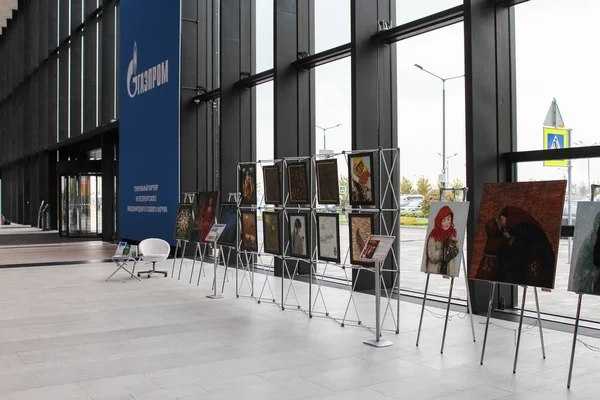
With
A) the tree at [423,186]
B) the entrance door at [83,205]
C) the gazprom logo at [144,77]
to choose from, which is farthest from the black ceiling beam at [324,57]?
the entrance door at [83,205]

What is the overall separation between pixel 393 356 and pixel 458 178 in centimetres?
335

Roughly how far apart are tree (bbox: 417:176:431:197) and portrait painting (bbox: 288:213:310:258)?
1977 mm

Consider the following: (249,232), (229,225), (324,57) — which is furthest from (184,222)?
(324,57)

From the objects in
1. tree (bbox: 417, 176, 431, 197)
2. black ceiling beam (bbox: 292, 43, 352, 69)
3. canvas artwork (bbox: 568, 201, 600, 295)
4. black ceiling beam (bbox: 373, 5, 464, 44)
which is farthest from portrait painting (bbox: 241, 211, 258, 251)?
canvas artwork (bbox: 568, 201, 600, 295)

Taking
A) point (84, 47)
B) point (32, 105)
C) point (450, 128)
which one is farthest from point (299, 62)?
point (32, 105)

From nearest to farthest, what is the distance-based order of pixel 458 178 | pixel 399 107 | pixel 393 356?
pixel 393 356, pixel 458 178, pixel 399 107

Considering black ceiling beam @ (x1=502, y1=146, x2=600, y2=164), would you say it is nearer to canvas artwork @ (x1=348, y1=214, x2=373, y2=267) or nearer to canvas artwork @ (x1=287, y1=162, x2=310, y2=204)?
canvas artwork @ (x1=348, y1=214, x2=373, y2=267)

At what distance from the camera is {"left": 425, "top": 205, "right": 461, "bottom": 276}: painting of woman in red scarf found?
5809 mm

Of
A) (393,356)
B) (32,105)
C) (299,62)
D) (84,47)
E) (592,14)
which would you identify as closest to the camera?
(393,356)

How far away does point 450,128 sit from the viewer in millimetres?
8516

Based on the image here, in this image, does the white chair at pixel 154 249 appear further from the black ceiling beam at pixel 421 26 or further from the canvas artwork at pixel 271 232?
the black ceiling beam at pixel 421 26

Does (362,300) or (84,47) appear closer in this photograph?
(362,300)

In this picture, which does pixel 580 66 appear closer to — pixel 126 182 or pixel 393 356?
pixel 393 356

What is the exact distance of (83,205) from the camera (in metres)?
21.8
